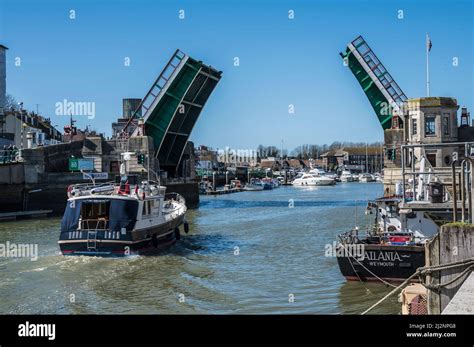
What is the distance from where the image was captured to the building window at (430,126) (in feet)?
103

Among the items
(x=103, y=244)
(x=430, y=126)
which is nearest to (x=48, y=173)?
(x=103, y=244)

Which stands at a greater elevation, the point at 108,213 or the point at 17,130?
the point at 17,130

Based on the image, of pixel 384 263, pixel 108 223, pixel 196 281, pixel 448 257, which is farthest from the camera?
pixel 108 223

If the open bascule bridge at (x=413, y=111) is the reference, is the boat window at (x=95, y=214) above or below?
below

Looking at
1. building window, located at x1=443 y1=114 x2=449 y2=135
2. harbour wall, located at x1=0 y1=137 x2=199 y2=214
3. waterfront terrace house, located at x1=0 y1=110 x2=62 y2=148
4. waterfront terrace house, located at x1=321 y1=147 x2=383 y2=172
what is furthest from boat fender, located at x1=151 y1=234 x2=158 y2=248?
waterfront terrace house, located at x1=321 y1=147 x2=383 y2=172

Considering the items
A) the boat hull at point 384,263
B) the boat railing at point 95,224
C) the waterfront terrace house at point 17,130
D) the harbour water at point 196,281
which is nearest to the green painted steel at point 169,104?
the harbour water at point 196,281

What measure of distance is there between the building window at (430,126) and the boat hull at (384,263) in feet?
64.6

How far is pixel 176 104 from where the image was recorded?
32594 mm

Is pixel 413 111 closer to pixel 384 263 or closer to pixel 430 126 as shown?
pixel 430 126

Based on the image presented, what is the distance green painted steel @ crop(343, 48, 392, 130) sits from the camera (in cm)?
3133

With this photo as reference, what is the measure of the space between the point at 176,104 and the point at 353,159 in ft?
382

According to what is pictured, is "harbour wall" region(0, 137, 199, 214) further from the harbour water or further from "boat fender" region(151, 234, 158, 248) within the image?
"boat fender" region(151, 234, 158, 248)

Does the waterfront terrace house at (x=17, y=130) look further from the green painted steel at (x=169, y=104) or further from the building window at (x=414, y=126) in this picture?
the building window at (x=414, y=126)

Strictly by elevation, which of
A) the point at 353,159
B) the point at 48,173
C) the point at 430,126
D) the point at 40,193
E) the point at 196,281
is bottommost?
the point at 196,281
